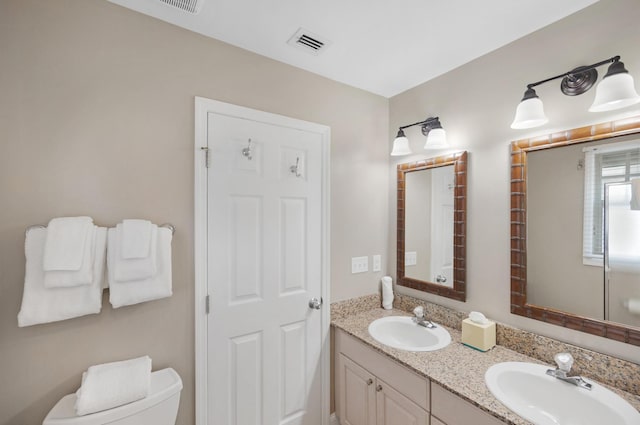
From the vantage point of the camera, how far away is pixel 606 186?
1263 millimetres

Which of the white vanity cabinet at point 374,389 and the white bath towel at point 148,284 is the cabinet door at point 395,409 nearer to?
the white vanity cabinet at point 374,389

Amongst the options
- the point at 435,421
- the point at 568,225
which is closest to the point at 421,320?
the point at 435,421

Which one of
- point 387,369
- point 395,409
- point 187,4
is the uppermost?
point 187,4

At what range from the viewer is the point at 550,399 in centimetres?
125

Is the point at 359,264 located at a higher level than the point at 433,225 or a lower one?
lower

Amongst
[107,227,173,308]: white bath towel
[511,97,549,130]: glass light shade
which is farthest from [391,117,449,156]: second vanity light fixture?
[107,227,173,308]: white bath towel

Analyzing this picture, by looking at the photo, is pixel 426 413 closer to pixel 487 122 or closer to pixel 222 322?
pixel 222 322

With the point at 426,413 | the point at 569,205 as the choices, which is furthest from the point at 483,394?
the point at 569,205

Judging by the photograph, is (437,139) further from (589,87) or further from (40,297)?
(40,297)

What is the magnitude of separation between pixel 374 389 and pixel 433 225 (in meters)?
1.11

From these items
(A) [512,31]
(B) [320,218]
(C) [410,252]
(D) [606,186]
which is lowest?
(C) [410,252]

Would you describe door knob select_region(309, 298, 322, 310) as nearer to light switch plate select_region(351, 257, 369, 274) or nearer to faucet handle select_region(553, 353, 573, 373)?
light switch plate select_region(351, 257, 369, 274)

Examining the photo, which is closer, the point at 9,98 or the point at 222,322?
the point at 9,98

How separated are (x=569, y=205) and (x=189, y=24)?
2.08 m
